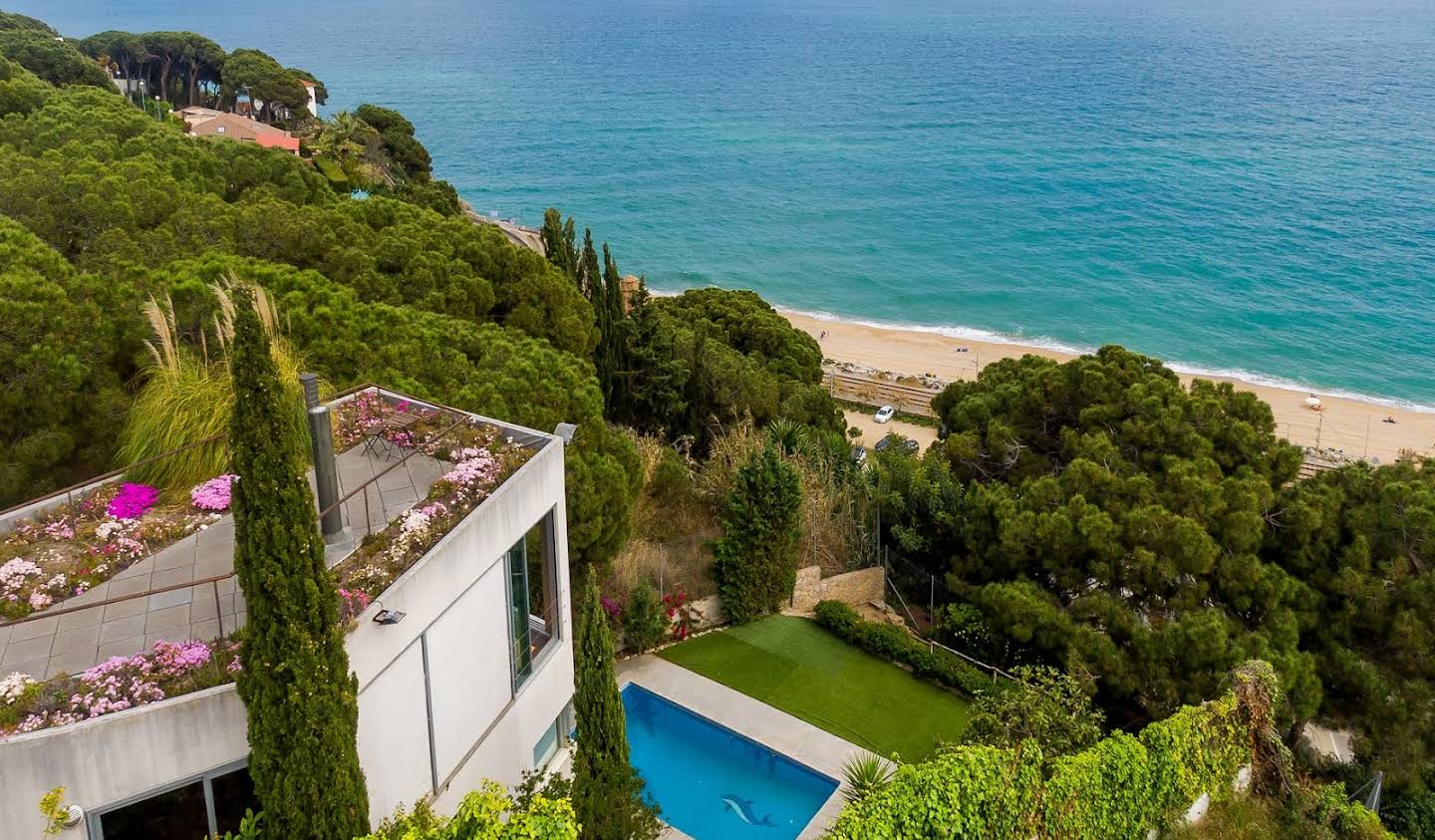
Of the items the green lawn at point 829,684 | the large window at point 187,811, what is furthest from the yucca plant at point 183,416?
the green lawn at point 829,684

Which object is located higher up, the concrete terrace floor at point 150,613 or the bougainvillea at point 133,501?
the bougainvillea at point 133,501

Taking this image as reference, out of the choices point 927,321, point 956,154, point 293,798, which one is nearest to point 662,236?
point 927,321

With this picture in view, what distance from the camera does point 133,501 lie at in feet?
33.3

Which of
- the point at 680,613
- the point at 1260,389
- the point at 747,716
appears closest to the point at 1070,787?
the point at 747,716

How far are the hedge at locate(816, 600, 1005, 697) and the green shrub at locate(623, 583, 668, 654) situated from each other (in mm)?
3583

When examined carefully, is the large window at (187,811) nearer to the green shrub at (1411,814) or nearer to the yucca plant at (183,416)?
the yucca plant at (183,416)

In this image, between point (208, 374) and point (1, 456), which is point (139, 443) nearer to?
point (208, 374)

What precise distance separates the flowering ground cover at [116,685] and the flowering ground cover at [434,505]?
41.1 inches

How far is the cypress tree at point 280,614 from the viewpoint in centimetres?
715

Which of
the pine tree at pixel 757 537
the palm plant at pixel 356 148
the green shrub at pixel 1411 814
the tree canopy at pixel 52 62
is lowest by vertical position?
the green shrub at pixel 1411 814

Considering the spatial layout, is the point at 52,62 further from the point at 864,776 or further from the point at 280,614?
the point at 864,776

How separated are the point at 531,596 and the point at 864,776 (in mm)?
4745

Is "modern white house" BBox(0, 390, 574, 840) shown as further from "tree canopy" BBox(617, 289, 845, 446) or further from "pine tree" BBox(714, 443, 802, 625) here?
"tree canopy" BBox(617, 289, 845, 446)

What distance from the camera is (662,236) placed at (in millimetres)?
77562
